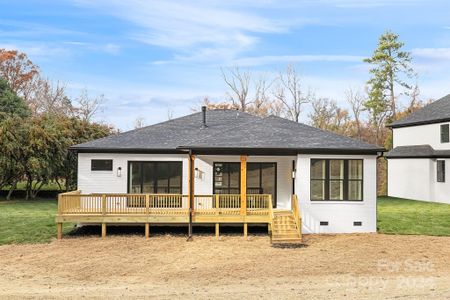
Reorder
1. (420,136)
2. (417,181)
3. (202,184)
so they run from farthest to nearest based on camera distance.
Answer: (420,136), (417,181), (202,184)

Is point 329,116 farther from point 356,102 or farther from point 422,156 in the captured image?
point 422,156

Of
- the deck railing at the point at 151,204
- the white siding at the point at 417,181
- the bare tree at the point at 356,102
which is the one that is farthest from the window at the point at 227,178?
the bare tree at the point at 356,102

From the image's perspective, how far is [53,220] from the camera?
2072 centimetres

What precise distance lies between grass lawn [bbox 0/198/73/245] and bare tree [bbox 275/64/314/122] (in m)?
29.2

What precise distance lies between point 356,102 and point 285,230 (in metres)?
39.8

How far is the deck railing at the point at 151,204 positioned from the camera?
16.8 m

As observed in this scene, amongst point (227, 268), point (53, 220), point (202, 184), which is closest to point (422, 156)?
point (202, 184)

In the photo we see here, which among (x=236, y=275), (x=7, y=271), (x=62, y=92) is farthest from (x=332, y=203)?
(x=62, y=92)

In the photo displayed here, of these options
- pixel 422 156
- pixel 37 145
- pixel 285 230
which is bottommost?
pixel 285 230

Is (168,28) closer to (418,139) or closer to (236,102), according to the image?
(236,102)

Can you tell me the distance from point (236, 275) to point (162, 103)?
1814 inches

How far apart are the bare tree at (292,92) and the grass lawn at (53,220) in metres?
22.1

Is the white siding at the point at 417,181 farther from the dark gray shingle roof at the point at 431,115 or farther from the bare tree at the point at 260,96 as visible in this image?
the bare tree at the point at 260,96

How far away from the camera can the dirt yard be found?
9883mm
